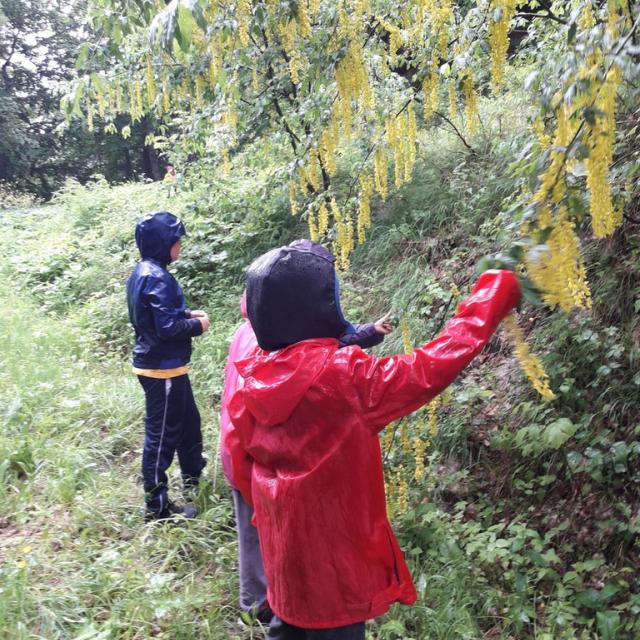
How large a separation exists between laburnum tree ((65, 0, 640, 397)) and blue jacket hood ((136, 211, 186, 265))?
0.67 meters

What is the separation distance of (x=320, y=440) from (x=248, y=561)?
1.02 meters

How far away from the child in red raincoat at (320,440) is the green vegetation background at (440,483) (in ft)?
2.92

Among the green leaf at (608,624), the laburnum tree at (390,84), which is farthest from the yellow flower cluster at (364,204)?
the green leaf at (608,624)

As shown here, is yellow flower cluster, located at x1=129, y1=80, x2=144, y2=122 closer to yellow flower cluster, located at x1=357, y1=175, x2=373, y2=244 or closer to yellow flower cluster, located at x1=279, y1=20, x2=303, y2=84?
yellow flower cluster, located at x1=279, y1=20, x2=303, y2=84

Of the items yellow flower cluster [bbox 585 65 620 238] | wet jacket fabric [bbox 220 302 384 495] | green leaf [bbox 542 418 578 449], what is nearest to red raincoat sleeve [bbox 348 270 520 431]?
yellow flower cluster [bbox 585 65 620 238]

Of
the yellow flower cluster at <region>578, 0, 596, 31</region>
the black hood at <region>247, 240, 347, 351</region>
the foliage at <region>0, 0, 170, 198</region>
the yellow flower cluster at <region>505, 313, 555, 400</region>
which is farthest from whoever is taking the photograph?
the foliage at <region>0, 0, 170, 198</region>

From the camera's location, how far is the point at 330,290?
1.74m

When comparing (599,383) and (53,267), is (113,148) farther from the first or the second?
(599,383)

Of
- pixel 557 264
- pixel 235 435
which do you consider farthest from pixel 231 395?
pixel 557 264

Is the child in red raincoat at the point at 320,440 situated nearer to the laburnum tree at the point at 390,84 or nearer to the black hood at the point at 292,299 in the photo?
the black hood at the point at 292,299

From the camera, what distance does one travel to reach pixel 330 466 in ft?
5.39

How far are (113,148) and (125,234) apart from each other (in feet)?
Answer: 46.8

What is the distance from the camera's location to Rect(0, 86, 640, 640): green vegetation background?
254 cm

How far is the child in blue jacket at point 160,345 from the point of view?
307cm
